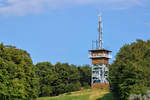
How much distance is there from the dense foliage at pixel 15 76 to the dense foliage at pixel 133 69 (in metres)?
16.3

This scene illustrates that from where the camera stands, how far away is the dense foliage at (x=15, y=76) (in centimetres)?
6207

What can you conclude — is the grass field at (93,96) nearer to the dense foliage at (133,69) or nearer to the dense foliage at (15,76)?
the dense foliage at (133,69)

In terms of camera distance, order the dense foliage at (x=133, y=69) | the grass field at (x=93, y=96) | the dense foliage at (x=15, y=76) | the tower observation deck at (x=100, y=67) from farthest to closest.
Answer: the tower observation deck at (x=100, y=67) < the grass field at (x=93, y=96) < the dense foliage at (x=133, y=69) < the dense foliage at (x=15, y=76)

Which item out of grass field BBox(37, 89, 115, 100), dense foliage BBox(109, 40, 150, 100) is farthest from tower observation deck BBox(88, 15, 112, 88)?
dense foliage BBox(109, 40, 150, 100)

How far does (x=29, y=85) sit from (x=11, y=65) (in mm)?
7138

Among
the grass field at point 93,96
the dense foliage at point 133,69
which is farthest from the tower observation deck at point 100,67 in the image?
the dense foliage at point 133,69

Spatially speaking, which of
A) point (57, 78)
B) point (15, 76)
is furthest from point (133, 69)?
point (57, 78)

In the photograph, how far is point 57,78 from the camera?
11794cm

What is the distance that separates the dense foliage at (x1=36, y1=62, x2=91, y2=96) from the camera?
384 ft

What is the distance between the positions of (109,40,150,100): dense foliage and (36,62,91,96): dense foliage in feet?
138

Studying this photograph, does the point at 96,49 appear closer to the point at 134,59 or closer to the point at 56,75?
the point at 56,75

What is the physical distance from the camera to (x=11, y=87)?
63.1 meters

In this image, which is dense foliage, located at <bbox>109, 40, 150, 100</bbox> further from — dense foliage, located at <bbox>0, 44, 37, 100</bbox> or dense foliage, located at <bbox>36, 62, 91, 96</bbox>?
dense foliage, located at <bbox>36, 62, 91, 96</bbox>

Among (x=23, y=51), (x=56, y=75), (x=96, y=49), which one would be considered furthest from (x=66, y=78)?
(x=23, y=51)
